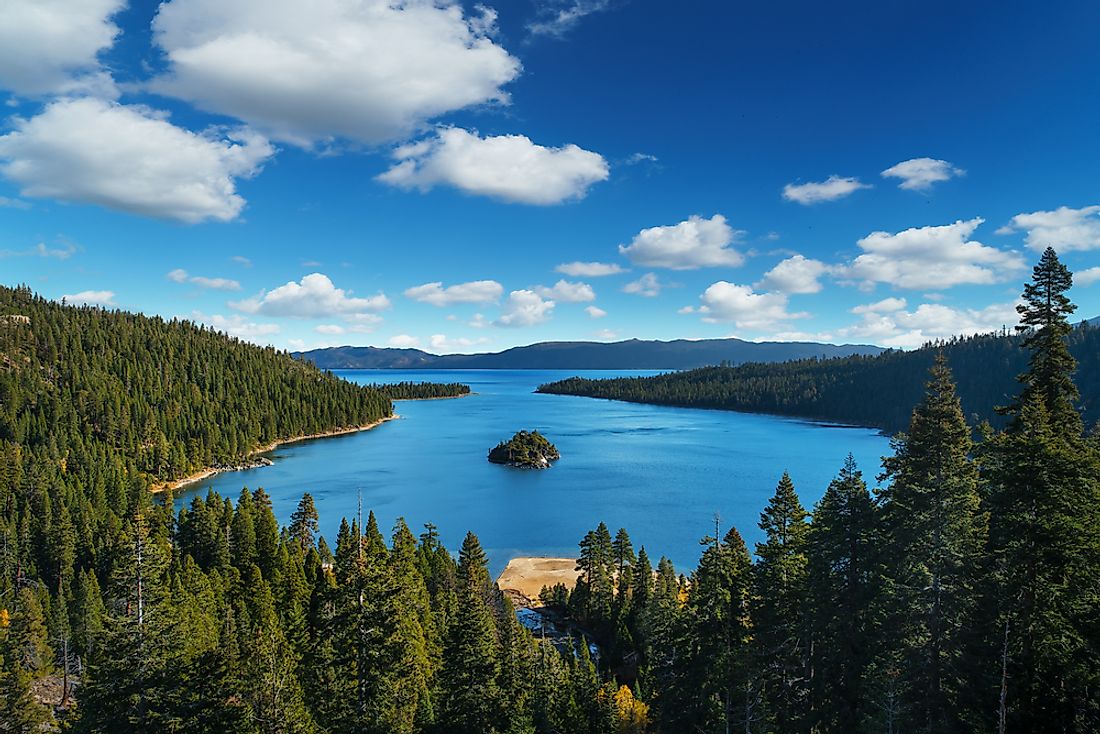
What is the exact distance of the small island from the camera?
132m

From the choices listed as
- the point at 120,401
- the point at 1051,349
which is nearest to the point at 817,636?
the point at 1051,349

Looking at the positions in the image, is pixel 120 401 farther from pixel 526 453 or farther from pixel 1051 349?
pixel 1051 349

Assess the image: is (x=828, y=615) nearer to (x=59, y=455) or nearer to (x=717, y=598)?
(x=717, y=598)

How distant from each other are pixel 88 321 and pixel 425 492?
141 metres

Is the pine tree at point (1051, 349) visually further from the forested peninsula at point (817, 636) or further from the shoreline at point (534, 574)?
the shoreline at point (534, 574)

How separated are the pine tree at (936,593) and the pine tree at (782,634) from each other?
373 cm

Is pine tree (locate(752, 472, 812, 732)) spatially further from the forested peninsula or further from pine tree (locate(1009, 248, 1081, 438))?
pine tree (locate(1009, 248, 1081, 438))

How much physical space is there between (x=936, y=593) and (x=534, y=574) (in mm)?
51324

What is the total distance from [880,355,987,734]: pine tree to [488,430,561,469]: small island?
374ft

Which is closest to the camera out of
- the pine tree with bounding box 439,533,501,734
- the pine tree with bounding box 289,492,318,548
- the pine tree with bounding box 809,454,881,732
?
the pine tree with bounding box 809,454,881,732

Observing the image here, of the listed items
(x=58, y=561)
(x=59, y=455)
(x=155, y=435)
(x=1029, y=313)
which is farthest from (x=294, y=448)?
(x=1029, y=313)

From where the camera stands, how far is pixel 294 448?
551 ft

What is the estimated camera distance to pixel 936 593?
1739 cm

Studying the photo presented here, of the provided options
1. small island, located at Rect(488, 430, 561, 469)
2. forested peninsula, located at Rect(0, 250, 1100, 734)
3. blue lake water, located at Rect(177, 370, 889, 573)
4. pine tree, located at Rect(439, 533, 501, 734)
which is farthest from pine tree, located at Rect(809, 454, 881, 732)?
small island, located at Rect(488, 430, 561, 469)
